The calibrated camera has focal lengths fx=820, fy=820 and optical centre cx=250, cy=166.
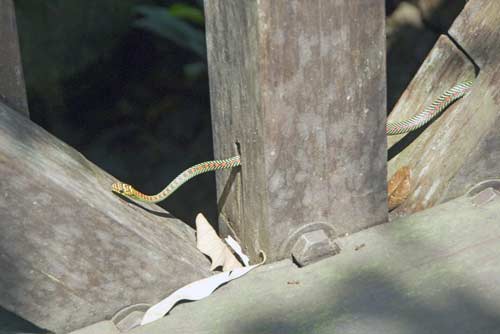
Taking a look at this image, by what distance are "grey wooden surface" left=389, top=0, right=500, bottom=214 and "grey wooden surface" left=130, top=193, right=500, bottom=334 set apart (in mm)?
140

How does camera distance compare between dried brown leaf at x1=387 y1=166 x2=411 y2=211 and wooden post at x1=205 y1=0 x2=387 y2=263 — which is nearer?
wooden post at x1=205 y1=0 x2=387 y2=263

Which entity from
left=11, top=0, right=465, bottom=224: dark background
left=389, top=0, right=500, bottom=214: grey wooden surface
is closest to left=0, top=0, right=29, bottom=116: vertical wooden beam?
left=389, top=0, right=500, bottom=214: grey wooden surface

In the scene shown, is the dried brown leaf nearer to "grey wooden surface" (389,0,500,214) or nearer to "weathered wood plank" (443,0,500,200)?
"grey wooden surface" (389,0,500,214)

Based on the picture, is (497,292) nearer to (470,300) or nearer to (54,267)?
(470,300)

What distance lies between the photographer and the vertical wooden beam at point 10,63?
1734 mm

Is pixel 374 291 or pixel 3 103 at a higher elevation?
pixel 3 103

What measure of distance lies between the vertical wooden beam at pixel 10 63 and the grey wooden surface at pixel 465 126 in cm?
101

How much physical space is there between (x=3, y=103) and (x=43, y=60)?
321 cm

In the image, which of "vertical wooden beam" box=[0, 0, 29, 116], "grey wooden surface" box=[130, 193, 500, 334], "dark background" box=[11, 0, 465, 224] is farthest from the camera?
"dark background" box=[11, 0, 465, 224]

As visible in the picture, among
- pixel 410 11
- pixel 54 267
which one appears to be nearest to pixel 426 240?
pixel 54 267

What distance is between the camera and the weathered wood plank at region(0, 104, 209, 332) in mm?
1636

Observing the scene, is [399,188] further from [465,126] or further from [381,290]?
[381,290]

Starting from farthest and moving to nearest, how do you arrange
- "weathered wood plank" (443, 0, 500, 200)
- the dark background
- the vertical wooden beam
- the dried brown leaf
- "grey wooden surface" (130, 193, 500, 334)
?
the dark background
the dried brown leaf
"weathered wood plank" (443, 0, 500, 200)
the vertical wooden beam
"grey wooden surface" (130, 193, 500, 334)

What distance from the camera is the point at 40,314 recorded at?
1.73 metres
